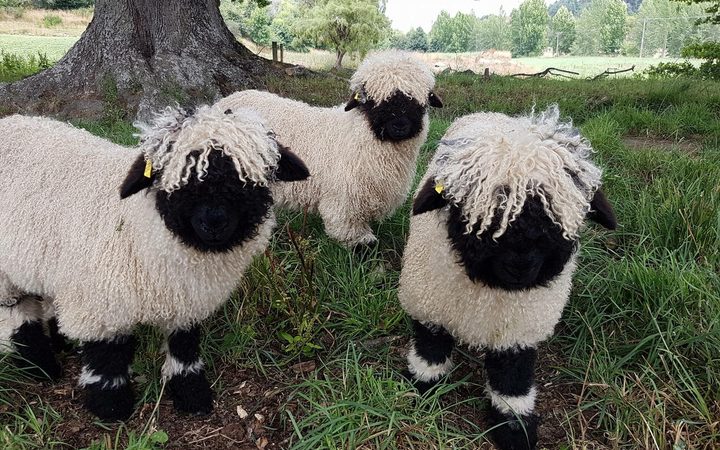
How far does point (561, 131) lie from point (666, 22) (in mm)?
111751

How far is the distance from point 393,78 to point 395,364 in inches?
85.3

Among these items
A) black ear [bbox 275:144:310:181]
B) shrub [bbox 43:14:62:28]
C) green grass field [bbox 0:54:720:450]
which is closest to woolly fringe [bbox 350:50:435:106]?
green grass field [bbox 0:54:720:450]

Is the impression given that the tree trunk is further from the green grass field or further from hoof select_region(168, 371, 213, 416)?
hoof select_region(168, 371, 213, 416)

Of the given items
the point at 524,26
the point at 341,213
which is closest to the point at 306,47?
the point at 341,213

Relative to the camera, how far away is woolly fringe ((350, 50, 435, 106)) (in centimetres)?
409

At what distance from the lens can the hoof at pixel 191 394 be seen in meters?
2.99

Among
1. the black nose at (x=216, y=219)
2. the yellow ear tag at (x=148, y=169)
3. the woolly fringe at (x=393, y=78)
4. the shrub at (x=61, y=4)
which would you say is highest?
the shrub at (x=61, y=4)

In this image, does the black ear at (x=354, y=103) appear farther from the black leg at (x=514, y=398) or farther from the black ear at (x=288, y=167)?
the black leg at (x=514, y=398)

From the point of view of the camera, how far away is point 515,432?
2.78m

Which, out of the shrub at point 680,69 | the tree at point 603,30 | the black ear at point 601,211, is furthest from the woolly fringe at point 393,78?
the tree at point 603,30

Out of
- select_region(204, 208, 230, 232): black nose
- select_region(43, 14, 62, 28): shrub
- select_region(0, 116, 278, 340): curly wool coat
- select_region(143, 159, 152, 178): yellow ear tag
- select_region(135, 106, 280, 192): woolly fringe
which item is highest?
select_region(43, 14, 62, 28): shrub

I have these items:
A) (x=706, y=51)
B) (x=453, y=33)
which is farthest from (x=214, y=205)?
(x=453, y=33)

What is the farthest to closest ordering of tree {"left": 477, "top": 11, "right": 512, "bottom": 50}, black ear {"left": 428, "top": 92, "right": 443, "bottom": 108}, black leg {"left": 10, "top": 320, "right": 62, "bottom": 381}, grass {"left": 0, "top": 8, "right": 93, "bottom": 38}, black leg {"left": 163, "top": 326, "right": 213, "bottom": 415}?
tree {"left": 477, "top": 11, "right": 512, "bottom": 50} < grass {"left": 0, "top": 8, "right": 93, "bottom": 38} < black ear {"left": 428, "top": 92, "right": 443, "bottom": 108} < black leg {"left": 10, "top": 320, "right": 62, "bottom": 381} < black leg {"left": 163, "top": 326, "right": 213, "bottom": 415}

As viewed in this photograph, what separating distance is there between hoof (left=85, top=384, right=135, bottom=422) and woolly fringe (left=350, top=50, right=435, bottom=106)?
2.72 metres
